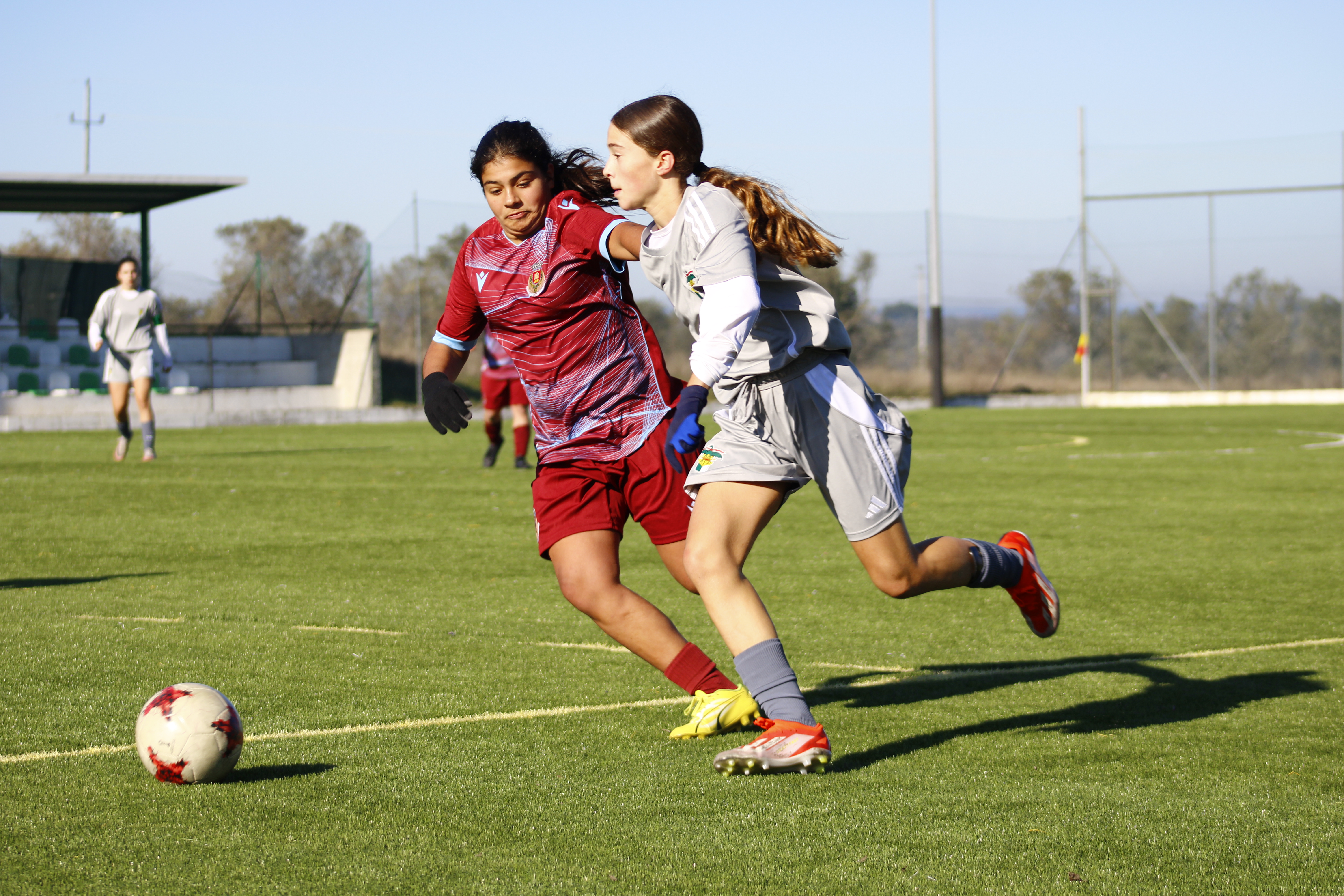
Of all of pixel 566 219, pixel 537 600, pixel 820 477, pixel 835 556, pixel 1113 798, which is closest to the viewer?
pixel 1113 798

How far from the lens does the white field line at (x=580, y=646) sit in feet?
17.9

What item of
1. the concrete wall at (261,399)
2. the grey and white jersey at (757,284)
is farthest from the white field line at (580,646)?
the concrete wall at (261,399)

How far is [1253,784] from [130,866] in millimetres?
2630

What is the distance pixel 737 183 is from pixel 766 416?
Result: 2.07 ft

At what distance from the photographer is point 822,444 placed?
150 inches

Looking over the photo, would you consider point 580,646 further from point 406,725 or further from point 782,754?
point 782,754

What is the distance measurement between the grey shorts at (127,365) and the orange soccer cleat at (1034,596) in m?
12.5

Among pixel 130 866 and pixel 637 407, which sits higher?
pixel 637 407

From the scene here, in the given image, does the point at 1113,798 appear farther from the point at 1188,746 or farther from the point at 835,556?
the point at 835,556

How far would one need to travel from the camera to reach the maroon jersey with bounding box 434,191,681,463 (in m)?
4.32

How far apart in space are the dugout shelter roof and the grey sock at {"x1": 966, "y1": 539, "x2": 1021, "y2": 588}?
2734 centimetres

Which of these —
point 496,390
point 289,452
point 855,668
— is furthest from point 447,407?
point 289,452

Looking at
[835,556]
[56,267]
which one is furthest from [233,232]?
[835,556]

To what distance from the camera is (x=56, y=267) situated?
33656 millimetres
